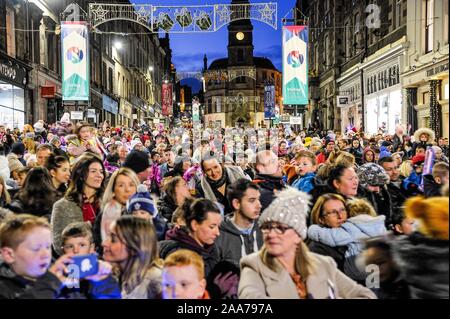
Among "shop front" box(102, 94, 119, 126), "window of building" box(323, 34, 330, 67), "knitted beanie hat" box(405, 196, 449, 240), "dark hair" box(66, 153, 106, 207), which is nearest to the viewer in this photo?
"knitted beanie hat" box(405, 196, 449, 240)

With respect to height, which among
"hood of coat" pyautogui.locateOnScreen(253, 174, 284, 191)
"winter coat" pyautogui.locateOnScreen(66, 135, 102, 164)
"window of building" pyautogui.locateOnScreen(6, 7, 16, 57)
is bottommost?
"hood of coat" pyautogui.locateOnScreen(253, 174, 284, 191)

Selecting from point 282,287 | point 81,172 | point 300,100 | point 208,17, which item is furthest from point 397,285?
point 208,17

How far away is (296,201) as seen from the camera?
3.41 metres

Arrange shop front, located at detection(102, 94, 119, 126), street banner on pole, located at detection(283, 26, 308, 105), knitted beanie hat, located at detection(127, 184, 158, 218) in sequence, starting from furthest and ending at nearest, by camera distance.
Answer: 1. shop front, located at detection(102, 94, 119, 126)
2. street banner on pole, located at detection(283, 26, 308, 105)
3. knitted beanie hat, located at detection(127, 184, 158, 218)

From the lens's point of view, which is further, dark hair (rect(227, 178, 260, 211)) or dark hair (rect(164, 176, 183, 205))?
dark hair (rect(164, 176, 183, 205))

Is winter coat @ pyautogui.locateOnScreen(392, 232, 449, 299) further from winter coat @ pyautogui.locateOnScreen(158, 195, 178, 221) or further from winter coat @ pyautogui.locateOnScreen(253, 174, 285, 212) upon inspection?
winter coat @ pyautogui.locateOnScreen(158, 195, 178, 221)

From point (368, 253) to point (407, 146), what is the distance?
44.2 ft

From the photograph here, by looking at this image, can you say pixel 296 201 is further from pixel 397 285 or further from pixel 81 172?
pixel 81 172

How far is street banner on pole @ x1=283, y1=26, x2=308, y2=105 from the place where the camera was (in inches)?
821

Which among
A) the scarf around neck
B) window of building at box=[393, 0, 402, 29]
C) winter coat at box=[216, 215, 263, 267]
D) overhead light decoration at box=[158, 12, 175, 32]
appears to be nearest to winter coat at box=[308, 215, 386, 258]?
winter coat at box=[216, 215, 263, 267]

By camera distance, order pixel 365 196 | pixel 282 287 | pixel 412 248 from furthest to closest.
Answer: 1. pixel 365 196
2. pixel 282 287
3. pixel 412 248

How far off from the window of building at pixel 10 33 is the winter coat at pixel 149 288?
23.4 metres

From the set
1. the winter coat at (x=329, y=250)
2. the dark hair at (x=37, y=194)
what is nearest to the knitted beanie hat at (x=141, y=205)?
the winter coat at (x=329, y=250)

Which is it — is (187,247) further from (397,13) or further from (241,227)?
(397,13)
